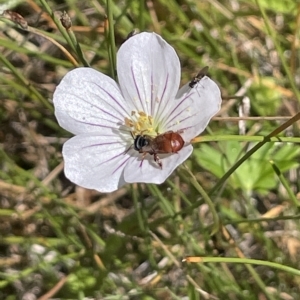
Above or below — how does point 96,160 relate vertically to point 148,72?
below

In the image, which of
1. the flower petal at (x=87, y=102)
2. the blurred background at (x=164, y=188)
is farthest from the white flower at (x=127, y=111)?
the blurred background at (x=164, y=188)

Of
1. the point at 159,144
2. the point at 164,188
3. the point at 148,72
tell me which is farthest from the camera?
the point at 164,188

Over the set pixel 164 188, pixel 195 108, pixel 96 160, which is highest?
pixel 195 108

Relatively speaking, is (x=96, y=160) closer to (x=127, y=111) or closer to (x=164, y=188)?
(x=127, y=111)

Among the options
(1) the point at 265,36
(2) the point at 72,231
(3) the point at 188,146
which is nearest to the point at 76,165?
(3) the point at 188,146

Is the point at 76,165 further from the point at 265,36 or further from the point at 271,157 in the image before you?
the point at 265,36

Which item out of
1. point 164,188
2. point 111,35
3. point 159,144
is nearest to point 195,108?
point 159,144
